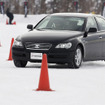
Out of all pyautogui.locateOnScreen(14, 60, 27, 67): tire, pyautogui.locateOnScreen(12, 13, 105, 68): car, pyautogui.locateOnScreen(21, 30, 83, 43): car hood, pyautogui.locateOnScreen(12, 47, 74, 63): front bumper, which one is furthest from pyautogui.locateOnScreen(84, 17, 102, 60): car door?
pyautogui.locateOnScreen(14, 60, 27, 67): tire

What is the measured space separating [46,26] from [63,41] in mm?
1695

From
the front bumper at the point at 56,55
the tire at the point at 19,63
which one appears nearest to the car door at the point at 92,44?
the front bumper at the point at 56,55

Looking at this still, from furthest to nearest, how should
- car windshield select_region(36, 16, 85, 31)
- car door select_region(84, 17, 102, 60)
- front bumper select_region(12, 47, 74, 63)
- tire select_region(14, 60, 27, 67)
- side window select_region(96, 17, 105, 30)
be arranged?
side window select_region(96, 17, 105, 30), car windshield select_region(36, 16, 85, 31), car door select_region(84, 17, 102, 60), tire select_region(14, 60, 27, 67), front bumper select_region(12, 47, 74, 63)

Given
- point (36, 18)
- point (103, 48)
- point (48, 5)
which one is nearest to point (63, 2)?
point (48, 5)

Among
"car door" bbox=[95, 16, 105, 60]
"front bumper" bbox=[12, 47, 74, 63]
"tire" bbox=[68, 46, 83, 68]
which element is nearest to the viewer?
"front bumper" bbox=[12, 47, 74, 63]

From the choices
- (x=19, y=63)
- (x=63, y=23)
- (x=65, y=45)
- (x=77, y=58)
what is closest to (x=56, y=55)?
(x=65, y=45)

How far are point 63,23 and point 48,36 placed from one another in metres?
1.35

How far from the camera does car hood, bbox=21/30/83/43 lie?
1245 centimetres

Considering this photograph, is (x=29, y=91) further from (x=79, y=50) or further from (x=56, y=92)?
(x=79, y=50)

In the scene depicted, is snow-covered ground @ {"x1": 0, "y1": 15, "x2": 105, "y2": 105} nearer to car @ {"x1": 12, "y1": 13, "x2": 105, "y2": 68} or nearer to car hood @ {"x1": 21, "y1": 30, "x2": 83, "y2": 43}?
car @ {"x1": 12, "y1": 13, "x2": 105, "y2": 68}

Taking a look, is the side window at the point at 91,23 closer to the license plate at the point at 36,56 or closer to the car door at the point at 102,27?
the car door at the point at 102,27

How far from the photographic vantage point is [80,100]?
7676 mm

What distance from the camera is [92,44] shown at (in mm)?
13836

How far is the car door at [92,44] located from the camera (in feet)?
44.6
